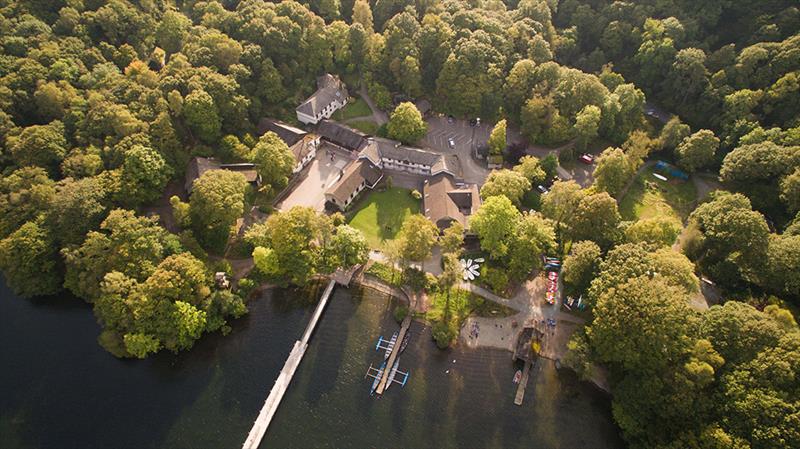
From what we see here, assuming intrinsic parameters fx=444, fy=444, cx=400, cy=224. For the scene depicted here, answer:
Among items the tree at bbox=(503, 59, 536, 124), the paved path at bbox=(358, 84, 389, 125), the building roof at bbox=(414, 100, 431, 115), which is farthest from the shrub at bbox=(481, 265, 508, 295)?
the paved path at bbox=(358, 84, 389, 125)

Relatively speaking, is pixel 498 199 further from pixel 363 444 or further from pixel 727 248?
pixel 363 444

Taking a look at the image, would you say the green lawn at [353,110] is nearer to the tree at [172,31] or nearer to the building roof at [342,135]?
the building roof at [342,135]

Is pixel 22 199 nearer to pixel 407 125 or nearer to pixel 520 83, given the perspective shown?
pixel 407 125

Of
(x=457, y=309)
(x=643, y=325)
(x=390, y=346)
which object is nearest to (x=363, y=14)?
(x=457, y=309)

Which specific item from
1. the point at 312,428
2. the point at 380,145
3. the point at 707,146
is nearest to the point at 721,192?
the point at 707,146

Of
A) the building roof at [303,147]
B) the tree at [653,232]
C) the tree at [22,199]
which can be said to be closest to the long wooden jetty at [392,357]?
the tree at [653,232]

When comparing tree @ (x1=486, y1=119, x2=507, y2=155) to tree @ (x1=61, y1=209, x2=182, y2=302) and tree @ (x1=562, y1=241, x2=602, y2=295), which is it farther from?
tree @ (x1=61, y1=209, x2=182, y2=302)
